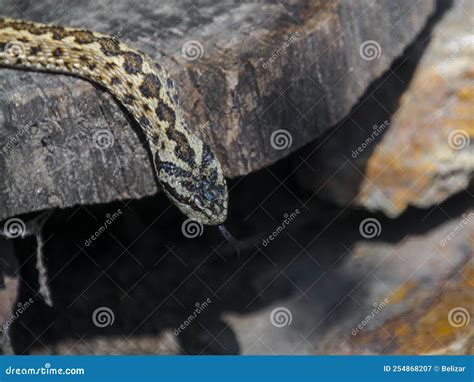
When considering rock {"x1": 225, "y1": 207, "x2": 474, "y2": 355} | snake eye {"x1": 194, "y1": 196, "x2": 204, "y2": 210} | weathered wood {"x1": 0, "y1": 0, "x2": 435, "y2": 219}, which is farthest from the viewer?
rock {"x1": 225, "y1": 207, "x2": 474, "y2": 355}

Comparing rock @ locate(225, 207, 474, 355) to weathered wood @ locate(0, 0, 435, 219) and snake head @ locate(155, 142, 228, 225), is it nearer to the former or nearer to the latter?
snake head @ locate(155, 142, 228, 225)

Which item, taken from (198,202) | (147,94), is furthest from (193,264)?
(147,94)

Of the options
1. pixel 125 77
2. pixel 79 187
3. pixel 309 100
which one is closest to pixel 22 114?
pixel 79 187

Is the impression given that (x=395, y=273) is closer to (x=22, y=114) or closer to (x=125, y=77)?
(x=125, y=77)

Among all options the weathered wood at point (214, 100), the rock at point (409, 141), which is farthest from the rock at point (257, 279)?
the weathered wood at point (214, 100)

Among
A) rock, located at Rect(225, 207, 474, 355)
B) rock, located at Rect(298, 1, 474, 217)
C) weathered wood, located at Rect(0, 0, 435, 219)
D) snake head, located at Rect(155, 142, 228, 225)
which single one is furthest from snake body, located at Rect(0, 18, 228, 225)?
rock, located at Rect(225, 207, 474, 355)
